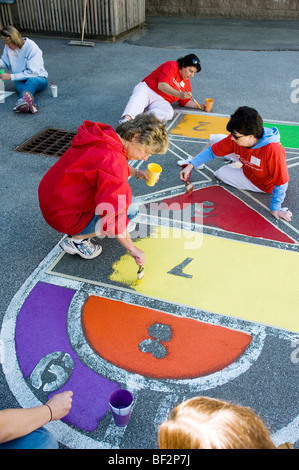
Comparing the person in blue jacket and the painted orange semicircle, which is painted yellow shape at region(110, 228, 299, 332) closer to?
the painted orange semicircle

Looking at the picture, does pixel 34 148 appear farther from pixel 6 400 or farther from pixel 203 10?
pixel 203 10

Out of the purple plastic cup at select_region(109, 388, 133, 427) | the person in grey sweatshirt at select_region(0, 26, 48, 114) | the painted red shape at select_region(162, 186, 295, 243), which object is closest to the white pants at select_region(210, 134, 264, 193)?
the painted red shape at select_region(162, 186, 295, 243)

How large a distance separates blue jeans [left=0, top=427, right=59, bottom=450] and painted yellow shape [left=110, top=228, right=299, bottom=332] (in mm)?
1238

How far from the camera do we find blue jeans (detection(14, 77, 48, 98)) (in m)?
5.97

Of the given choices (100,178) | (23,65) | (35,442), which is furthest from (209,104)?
(35,442)

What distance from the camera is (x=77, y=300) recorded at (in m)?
2.74

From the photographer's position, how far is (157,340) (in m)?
2.47

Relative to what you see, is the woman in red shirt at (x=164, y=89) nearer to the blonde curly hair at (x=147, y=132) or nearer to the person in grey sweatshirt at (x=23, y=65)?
the person in grey sweatshirt at (x=23, y=65)

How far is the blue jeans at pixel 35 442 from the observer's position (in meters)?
1.67

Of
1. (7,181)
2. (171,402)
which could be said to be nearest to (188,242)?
(171,402)

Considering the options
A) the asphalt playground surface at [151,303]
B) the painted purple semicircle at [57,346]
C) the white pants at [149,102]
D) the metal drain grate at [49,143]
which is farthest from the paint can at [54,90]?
the painted purple semicircle at [57,346]

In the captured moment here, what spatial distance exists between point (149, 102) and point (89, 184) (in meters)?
3.40

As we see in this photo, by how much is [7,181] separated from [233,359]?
3.07m

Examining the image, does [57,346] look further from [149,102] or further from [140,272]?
[149,102]
